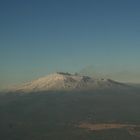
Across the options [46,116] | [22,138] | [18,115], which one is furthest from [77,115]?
[22,138]

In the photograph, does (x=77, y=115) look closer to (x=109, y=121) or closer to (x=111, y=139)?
(x=109, y=121)

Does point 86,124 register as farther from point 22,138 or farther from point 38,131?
point 22,138

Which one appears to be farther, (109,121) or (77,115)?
(77,115)

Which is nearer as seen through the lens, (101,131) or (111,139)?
(111,139)

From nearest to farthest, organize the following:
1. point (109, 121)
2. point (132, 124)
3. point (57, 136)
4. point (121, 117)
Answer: point (57, 136) → point (132, 124) → point (109, 121) → point (121, 117)

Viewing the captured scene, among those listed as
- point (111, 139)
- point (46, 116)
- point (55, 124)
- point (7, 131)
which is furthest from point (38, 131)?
point (46, 116)

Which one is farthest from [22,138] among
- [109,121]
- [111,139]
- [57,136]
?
[109,121]

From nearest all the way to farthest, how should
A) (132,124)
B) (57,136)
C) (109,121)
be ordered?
1. (57,136)
2. (132,124)
3. (109,121)

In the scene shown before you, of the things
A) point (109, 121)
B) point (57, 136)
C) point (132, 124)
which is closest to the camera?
point (57, 136)

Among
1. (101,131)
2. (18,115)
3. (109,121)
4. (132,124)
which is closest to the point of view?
(101,131)
